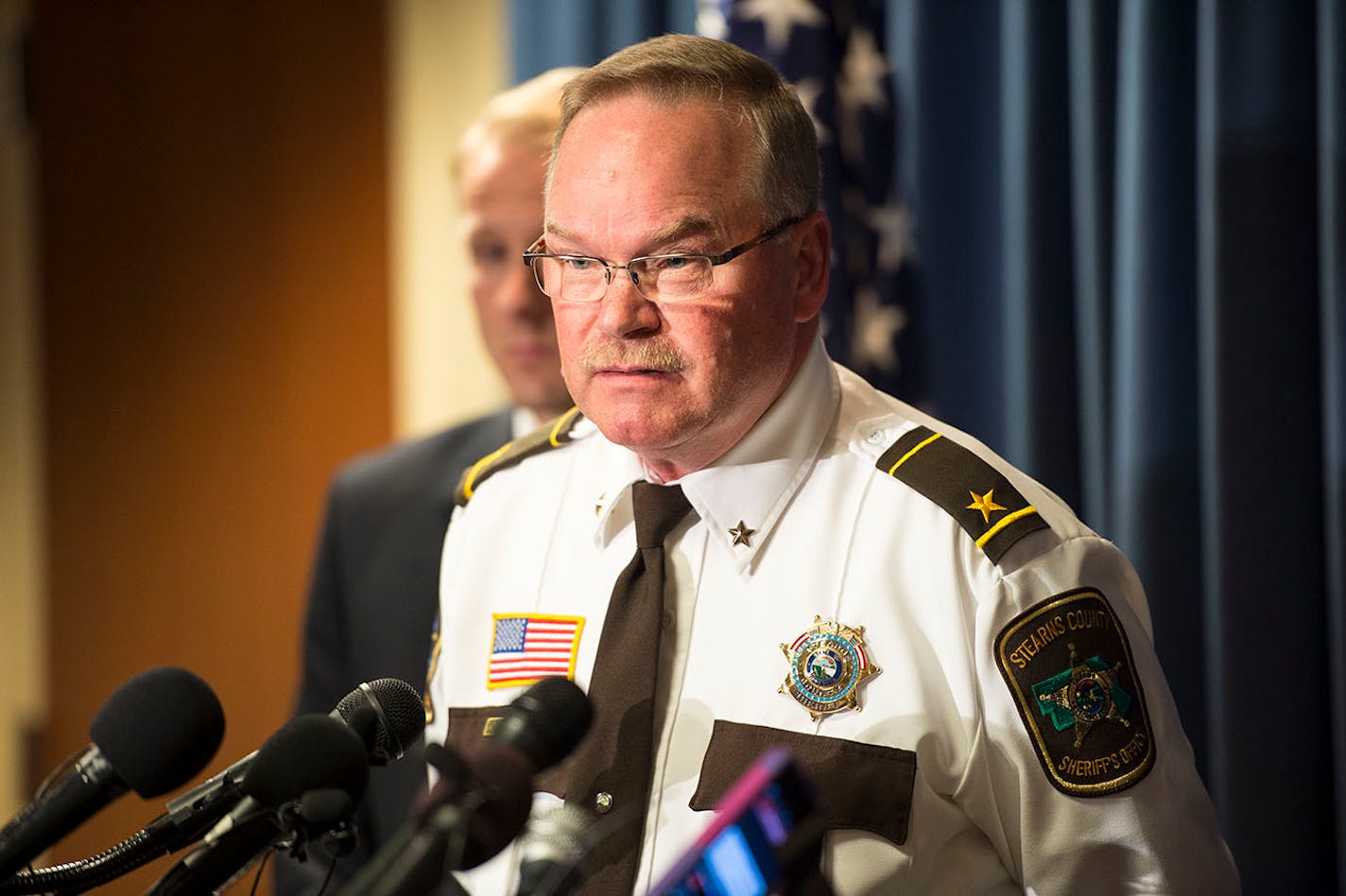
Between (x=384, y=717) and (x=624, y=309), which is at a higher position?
(x=624, y=309)

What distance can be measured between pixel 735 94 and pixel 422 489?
113cm

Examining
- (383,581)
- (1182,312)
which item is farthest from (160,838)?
(1182,312)

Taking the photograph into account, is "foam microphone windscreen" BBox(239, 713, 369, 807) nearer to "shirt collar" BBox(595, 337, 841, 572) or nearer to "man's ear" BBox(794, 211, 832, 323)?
"shirt collar" BBox(595, 337, 841, 572)

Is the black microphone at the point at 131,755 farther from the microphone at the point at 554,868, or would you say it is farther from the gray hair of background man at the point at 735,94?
the gray hair of background man at the point at 735,94

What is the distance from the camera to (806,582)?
1.28m

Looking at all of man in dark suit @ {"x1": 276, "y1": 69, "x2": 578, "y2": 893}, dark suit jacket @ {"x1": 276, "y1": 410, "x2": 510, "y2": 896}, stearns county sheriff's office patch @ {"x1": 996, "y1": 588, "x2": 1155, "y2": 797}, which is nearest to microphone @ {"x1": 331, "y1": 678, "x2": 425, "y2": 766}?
stearns county sheriff's office patch @ {"x1": 996, "y1": 588, "x2": 1155, "y2": 797}

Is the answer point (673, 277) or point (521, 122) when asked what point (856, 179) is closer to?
point (521, 122)

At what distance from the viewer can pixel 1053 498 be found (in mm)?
1291

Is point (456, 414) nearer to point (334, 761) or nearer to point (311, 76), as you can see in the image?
point (311, 76)

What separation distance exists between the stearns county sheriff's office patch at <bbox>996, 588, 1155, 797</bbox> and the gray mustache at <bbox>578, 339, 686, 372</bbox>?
37cm

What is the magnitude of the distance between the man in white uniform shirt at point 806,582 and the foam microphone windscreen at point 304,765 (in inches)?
16.6

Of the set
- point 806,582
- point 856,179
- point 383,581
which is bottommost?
point 383,581

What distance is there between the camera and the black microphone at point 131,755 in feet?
2.70

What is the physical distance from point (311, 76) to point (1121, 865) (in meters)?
2.47
